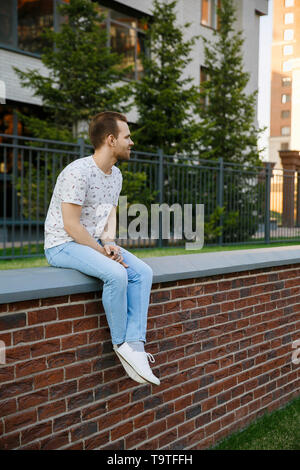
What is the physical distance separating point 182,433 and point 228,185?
25.2 ft

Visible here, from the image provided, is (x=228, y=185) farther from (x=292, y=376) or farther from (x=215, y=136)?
(x=292, y=376)

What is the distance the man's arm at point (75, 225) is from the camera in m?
3.05

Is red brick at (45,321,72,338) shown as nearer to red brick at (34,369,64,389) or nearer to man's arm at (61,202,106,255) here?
red brick at (34,369,64,389)

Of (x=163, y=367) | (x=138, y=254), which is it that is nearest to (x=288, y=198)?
(x=138, y=254)

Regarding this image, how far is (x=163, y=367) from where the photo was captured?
358 centimetres

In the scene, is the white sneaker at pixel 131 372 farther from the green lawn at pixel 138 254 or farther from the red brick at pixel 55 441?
the green lawn at pixel 138 254

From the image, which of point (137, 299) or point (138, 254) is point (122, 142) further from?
point (138, 254)

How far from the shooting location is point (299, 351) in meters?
5.25

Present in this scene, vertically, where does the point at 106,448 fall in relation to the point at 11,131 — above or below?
below

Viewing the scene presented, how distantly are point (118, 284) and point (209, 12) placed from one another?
67.5 feet

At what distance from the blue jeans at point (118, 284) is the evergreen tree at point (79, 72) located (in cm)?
787

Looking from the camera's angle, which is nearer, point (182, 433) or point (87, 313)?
point (87, 313)
